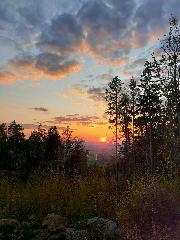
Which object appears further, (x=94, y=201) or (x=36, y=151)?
(x=36, y=151)

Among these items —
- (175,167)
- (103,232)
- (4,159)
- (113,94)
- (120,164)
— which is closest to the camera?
(103,232)

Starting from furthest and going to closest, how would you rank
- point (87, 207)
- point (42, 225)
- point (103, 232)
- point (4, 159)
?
point (4, 159), point (87, 207), point (42, 225), point (103, 232)

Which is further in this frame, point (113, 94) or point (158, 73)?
point (113, 94)

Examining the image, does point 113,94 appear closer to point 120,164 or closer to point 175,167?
point 120,164

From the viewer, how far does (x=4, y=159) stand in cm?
6144

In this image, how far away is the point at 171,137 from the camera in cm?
1986

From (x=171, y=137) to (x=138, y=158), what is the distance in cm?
3995

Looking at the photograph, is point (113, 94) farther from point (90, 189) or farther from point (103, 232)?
point (103, 232)

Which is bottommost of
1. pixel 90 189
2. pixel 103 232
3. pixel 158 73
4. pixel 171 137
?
pixel 103 232

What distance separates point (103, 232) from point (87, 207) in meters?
3.03

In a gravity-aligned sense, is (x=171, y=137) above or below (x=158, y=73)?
below

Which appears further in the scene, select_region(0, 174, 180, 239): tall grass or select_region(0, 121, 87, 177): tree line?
select_region(0, 121, 87, 177): tree line

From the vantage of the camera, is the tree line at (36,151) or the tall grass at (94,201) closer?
the tall grass at (94,201)

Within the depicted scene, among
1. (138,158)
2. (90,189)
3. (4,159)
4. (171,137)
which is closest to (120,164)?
(138,158)
